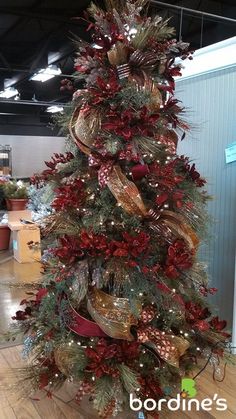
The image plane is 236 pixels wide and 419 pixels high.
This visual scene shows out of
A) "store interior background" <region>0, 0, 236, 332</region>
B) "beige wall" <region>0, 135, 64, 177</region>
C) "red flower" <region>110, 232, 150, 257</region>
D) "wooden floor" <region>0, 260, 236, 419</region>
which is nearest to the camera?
"red flower" <region>110, 232, 150, 257</region>

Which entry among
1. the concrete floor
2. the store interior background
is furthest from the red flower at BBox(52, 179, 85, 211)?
the concrete floor

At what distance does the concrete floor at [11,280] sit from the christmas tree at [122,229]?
1157 millimetres

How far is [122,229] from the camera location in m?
1.54

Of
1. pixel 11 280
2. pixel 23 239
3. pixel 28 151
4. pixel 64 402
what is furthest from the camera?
pixel 28 151

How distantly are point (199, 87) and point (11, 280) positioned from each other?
2.76 metres

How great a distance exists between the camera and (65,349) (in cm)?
158

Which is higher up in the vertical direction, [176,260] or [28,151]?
[28,151]

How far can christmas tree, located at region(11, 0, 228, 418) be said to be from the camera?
58.3 inches

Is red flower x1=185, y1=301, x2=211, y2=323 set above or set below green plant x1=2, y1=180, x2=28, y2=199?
below

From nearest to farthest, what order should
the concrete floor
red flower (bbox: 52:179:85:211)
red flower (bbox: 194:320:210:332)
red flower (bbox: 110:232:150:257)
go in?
red flower (bbox: 110:232:150:257) → red flower (bbox: 52:179:85:211) → red flower (bbox: 194:320:210:332) → the concrete floor

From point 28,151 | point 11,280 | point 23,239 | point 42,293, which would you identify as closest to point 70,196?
point 42,293

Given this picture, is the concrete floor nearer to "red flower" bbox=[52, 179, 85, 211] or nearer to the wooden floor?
the wooden floor

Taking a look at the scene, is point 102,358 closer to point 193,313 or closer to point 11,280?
point 193,313

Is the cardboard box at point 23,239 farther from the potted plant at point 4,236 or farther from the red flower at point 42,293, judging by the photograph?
the red flower at point 42,293
